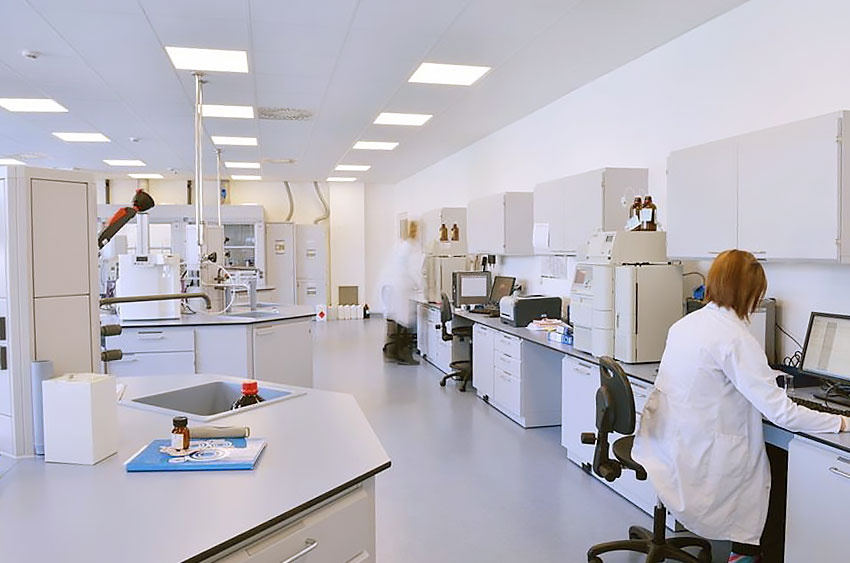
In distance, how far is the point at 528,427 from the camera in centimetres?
477

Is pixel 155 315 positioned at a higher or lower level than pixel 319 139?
lower

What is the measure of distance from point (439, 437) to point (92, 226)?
3.24 meters

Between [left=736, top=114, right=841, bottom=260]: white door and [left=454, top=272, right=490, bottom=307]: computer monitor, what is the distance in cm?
394

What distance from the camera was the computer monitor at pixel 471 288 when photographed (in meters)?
6.66

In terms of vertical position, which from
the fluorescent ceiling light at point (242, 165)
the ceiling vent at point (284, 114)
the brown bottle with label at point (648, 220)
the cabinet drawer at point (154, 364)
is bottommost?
the cabinet drawer at point (154, 364)

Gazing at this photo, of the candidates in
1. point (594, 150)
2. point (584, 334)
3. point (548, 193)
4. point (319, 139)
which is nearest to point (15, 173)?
point (584, 334)

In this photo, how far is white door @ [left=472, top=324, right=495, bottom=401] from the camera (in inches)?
214

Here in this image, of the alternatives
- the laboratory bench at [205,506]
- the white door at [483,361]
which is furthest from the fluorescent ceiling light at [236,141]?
the laboratory bench at [205,506]

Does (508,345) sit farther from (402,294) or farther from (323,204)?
(323,204)

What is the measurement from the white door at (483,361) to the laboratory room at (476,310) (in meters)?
0.07

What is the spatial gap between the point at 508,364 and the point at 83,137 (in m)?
6.08

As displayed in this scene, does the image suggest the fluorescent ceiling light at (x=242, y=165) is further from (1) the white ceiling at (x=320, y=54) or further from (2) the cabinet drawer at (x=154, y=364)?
(2) the cabinet drawer at (x=154, y=364)

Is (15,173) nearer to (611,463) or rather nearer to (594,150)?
(611,463)

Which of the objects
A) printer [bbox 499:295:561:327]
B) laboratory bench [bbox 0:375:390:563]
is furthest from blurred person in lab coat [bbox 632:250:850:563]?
printer [bbox 499:295:561:327]
